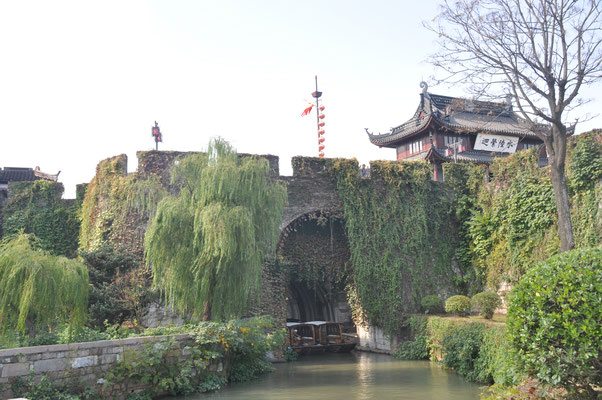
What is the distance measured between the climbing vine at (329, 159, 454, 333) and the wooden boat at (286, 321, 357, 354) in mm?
1515

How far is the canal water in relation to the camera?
9164mm

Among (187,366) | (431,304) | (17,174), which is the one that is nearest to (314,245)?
Result: (431,304)

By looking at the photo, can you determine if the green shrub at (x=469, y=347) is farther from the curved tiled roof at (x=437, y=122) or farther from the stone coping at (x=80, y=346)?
the curved tiled roof at (x=437, y=122)

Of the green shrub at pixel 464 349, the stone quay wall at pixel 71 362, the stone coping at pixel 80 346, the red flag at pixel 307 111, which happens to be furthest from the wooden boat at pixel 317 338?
the red flag at pixel 307 111

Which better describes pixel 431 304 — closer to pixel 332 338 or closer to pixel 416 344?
pixel 416 344

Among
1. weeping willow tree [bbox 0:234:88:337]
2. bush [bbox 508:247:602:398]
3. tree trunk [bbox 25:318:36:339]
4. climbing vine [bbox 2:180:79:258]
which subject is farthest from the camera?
climbing vine [bbox 2:180:79:258]

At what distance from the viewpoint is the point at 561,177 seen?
10102 millimetres

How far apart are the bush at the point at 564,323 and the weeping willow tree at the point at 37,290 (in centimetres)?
649

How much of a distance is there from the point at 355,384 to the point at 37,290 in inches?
230

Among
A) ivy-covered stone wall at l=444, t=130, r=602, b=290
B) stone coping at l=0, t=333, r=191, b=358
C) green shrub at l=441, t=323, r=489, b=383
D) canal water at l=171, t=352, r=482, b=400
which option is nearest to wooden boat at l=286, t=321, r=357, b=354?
canal water at l=171, t=352, r=482, b=400

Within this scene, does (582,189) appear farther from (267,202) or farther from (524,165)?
(267,202)

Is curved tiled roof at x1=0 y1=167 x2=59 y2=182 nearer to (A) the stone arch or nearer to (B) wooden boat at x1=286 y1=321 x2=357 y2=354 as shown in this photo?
(A) the stone arch

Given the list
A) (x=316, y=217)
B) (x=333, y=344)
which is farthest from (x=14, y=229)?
(x=333, y=344)

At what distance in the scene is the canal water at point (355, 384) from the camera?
9.16m
